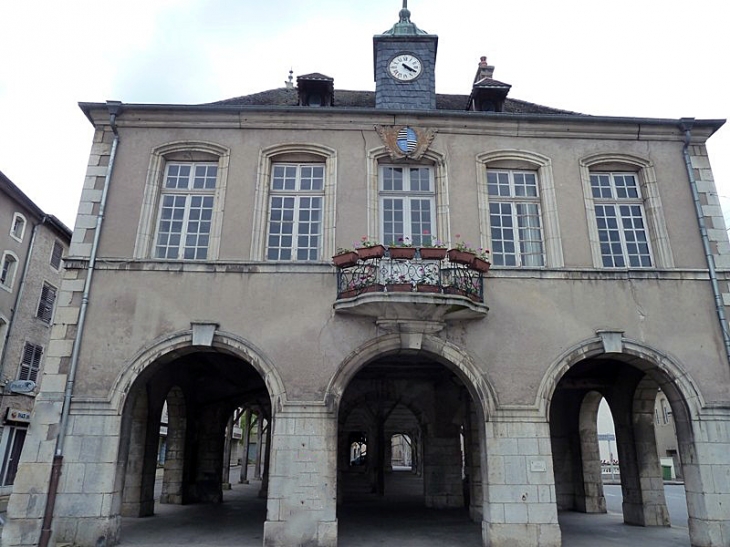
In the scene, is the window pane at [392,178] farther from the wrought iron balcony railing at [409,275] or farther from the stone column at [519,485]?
the stone column at [519,485]

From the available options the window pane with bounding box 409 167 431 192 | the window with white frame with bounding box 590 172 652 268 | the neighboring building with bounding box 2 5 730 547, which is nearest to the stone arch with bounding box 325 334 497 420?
the neighboring building with bounding box 2 5 730 547

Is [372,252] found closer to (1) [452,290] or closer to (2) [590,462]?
(1) [452,290]

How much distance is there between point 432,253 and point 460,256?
0.46 meters

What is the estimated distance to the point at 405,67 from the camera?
1187 centimetres

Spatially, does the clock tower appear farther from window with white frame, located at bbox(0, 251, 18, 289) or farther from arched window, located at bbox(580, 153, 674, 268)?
window with white frame, located at bbox(0, 251, 18, 289)

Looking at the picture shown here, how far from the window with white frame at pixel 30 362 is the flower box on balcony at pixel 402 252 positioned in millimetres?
17098

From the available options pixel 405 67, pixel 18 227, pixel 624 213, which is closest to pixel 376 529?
pixel 624 213

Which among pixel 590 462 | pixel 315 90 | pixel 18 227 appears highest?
pixel 18 227

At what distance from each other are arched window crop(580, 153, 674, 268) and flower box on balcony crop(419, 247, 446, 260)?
3.08 meters

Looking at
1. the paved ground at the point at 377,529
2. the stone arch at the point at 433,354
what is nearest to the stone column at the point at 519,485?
the stone arch at the point at 433,354

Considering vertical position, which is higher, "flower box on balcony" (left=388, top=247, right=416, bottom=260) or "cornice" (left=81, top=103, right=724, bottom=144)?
"cornice" (left=81, top=103, right=724, bottom=144)

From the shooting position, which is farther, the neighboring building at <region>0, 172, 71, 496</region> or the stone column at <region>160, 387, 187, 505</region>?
the neighboring building at <region>0, 172, 71, 496</region>

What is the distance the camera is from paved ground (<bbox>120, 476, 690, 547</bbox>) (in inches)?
368

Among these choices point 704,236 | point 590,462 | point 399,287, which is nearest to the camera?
point 399,287
